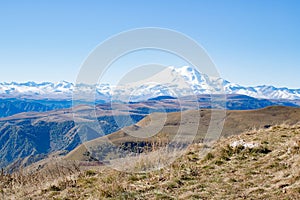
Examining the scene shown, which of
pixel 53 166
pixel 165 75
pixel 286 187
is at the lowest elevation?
pixel 53 166

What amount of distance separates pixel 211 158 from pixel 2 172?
842 centimetres

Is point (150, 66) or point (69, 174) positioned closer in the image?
point (69, 174)

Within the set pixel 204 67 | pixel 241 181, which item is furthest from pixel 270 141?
pixel 241 181

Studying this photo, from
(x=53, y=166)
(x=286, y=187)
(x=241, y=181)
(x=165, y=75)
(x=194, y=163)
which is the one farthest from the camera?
(x=165, y=75)

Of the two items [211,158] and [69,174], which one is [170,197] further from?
[69,174]

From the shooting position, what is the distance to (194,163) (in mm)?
12531

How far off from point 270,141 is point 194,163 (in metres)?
3.81

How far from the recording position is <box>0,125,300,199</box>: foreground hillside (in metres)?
8.62

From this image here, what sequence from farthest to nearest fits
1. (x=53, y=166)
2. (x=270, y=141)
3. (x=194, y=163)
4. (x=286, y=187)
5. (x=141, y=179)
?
1. (x=53, y=166)
2. (x=270, y=141)
3. (x=194, y=163)
4. (x=141, y=179)
5. (x=286, y=187)

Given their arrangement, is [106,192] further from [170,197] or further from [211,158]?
[211,158]

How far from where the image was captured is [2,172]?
13.2 meters

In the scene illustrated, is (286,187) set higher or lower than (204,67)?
lower

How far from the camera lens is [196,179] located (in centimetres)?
1034

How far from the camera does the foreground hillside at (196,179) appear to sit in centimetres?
862
